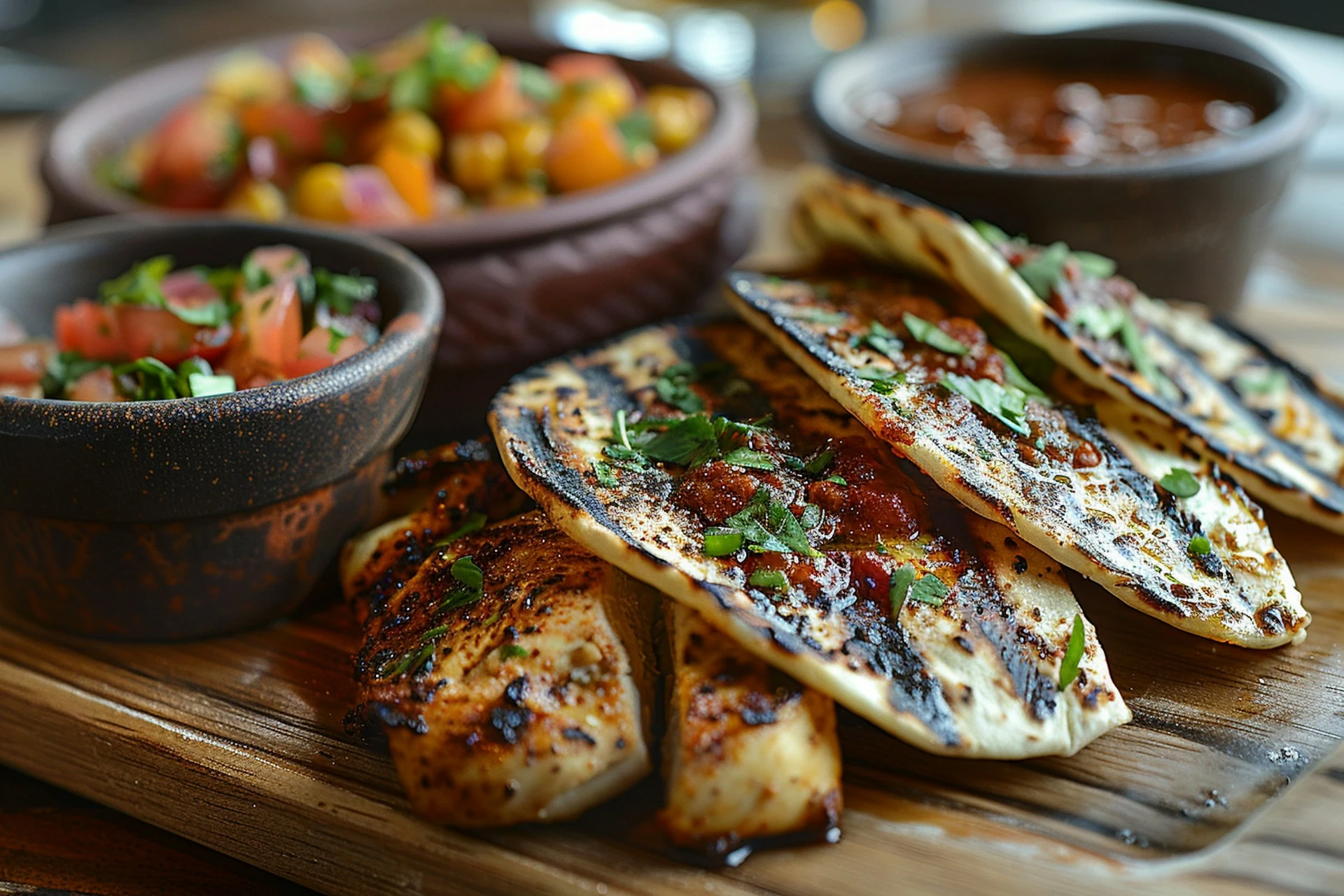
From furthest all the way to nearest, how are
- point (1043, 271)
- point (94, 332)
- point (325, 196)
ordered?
point (325, 196), point (1043, 271), point (94, 332)

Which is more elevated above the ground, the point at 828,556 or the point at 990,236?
the point at 990,236

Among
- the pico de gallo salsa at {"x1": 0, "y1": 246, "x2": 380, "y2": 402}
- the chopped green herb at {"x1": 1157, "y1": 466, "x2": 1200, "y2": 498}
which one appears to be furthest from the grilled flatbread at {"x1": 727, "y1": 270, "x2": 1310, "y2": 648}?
the pico de gallo salsa at {"x1": 0, "y1": 246, "x2": 380, "y2": 402}

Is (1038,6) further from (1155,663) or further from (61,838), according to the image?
(61,838)

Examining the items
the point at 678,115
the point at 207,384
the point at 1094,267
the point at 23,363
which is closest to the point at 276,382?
the point at 207,384

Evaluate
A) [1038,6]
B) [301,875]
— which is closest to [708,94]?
[301,875]

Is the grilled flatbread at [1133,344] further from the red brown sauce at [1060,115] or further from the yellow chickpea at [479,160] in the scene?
the yellow chickpea at [479,160]

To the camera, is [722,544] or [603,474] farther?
[603,474]

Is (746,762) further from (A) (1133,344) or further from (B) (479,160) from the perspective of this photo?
(B) (479,160)
